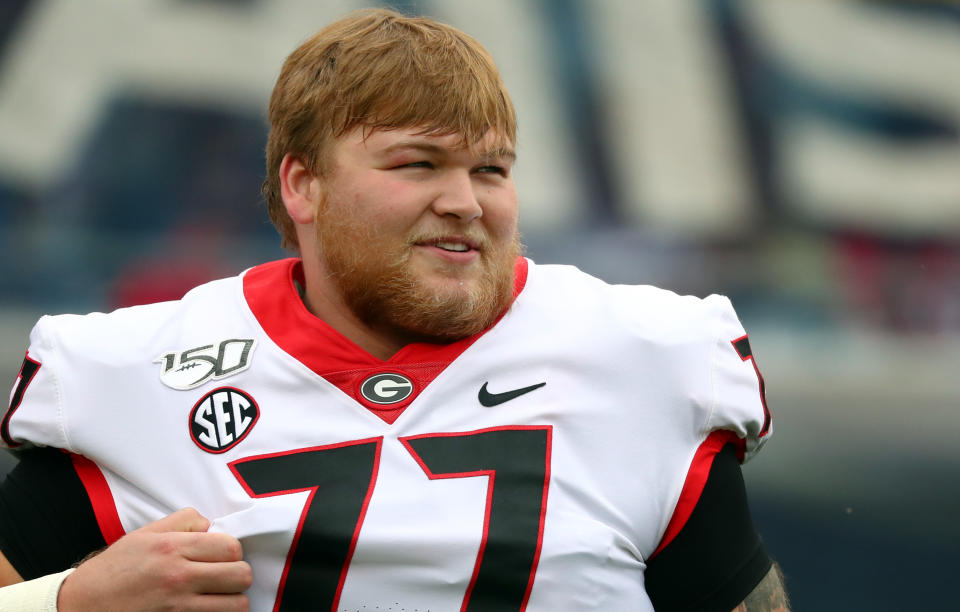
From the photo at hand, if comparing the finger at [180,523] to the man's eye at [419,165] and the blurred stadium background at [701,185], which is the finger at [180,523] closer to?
the man's eye at [419,165]

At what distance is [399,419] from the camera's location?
1068 millimetres

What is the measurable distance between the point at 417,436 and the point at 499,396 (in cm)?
10

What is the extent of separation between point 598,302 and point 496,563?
340 millimetres

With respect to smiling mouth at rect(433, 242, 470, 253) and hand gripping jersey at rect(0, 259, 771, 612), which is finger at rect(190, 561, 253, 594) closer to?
hand gripping jersey at rect(0, 259, 771, 612)

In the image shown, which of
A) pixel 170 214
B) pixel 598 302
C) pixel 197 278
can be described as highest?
pixel 598 302

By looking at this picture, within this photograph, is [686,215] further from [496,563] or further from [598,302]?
[496,563]

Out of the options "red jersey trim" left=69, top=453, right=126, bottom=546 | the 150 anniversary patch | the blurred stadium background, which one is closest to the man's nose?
the 150 anniversary patch

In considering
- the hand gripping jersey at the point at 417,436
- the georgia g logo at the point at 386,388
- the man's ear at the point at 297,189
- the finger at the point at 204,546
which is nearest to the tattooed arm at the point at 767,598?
the hand gripping jersey at the point at 417,436

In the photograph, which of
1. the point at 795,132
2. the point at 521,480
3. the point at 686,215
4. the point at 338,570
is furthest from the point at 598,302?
the point at 795,132

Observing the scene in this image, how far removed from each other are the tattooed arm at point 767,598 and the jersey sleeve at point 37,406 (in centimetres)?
76

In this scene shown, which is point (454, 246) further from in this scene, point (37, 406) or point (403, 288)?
point (37, 406)

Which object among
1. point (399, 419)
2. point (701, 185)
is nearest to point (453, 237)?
point (399, 419)

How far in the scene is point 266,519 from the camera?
1000mm

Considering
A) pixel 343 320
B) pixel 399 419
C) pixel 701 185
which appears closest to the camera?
pixel 399 419
